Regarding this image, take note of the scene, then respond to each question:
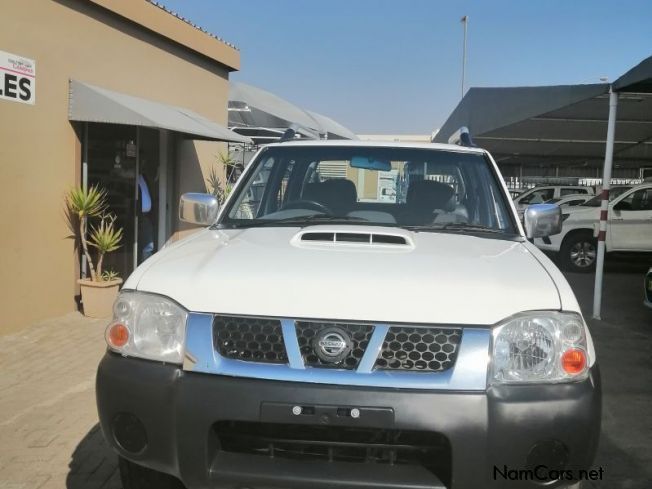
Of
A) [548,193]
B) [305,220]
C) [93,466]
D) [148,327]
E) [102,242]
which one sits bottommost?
[93,466]

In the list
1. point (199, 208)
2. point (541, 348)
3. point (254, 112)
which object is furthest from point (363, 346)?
point (254, 112)

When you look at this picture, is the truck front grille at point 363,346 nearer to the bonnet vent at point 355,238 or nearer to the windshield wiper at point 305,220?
the bonnet vent at point 355,238

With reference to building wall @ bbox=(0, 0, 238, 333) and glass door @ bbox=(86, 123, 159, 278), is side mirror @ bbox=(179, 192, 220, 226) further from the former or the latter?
glass door @ bbox=(86, 123, 159, 278)

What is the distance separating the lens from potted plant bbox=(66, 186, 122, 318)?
7.09 m

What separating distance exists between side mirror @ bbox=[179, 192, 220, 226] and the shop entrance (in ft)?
13.9

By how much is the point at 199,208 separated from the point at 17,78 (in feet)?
12.2

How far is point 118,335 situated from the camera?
259cm

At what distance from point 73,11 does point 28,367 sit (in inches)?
157

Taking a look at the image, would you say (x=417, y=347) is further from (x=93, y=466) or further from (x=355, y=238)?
(x=93, y=466)

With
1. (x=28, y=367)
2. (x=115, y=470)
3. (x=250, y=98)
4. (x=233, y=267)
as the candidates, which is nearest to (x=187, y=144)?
(x=250, y=98)

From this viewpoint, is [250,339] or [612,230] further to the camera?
[612,230]

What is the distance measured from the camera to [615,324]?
788cm

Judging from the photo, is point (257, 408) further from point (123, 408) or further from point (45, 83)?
point (45, 83)

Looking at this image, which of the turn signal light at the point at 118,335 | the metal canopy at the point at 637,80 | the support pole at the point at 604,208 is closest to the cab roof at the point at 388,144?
the turn signal light at the point at 118,335
